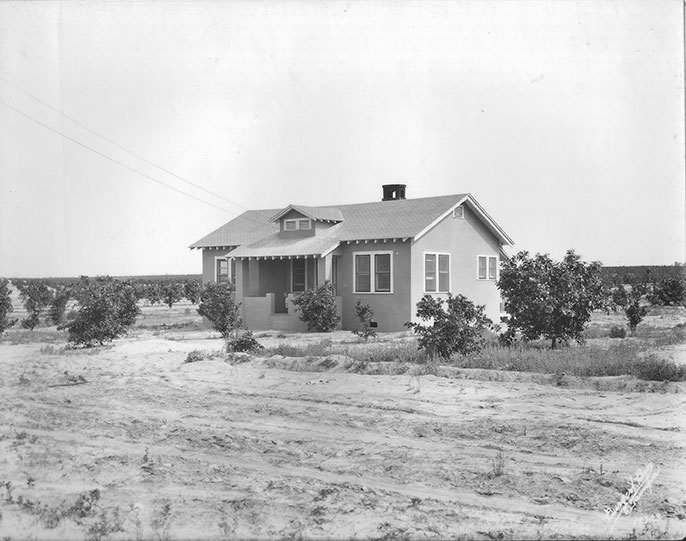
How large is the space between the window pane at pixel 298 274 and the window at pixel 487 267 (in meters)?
7.57

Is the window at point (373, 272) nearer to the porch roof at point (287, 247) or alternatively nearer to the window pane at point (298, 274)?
the porch roof at point (287, 247)

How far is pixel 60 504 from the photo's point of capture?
7016 millimetres

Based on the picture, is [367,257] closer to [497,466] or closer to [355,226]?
[355,226]

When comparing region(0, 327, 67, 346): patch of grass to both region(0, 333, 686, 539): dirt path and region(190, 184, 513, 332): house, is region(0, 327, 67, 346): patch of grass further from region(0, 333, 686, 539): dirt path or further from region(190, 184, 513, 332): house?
region(0, 333, 686, 539): dirt path

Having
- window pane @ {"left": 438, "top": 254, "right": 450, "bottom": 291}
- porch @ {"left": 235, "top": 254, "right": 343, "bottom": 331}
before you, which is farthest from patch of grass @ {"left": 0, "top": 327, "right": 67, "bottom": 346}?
window pane @ {"left": 438, "top": 254, "right": 450, "bottom": 291}

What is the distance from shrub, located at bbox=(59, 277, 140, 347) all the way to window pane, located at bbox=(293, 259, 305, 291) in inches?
392

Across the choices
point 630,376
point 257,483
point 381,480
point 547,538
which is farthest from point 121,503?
point 630,376

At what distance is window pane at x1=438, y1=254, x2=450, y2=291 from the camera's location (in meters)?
26.1

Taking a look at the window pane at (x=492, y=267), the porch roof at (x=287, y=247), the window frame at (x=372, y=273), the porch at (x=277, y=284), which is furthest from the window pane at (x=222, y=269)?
the window pane at (x=492, y=267)

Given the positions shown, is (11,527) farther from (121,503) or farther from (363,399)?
(363,399)

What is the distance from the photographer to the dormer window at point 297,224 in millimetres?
28359

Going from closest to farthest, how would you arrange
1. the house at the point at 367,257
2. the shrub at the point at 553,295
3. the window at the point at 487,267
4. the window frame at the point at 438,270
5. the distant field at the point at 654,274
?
the shrub at the point at 553,295 < the house at the point at 367,257 < the window frame at the point at 438,270 < the window at the point at 487,267 < the distant field at the point at 654,274

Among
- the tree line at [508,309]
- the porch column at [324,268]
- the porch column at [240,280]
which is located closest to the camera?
the tree line at [508,309]

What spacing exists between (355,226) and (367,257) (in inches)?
84.5
